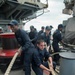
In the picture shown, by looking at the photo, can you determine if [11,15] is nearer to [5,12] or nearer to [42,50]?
[5,12]

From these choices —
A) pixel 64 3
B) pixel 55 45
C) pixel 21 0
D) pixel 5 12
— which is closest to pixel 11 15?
pixel 5 12

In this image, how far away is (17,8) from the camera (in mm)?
18328

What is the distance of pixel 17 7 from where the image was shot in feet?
59.4

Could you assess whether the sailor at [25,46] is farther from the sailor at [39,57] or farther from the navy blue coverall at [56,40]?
the navy blue coverall at [56,40]

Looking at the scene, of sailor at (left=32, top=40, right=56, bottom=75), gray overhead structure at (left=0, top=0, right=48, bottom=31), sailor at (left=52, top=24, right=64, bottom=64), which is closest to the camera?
sailor at (left=32, top=40, right=56, bottom=75)

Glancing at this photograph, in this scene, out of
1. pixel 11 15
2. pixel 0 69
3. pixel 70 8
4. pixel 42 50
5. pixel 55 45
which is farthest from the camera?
pixel 11 15

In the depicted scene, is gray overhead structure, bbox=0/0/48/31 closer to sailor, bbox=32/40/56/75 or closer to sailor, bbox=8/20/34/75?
sailor, bbox=8/20/34/75

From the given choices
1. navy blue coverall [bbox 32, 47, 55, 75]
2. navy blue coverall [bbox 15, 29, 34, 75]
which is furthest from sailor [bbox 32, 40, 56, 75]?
navy blue coverall [bbox 15, 29, 34, 75]

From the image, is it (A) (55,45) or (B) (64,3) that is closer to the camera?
(A) (55,45)

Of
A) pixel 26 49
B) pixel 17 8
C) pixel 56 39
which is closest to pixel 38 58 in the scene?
pixel 26 49

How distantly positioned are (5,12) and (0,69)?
1293 centimetres

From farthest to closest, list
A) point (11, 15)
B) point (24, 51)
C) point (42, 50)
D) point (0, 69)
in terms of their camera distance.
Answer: point (11, 15) → point (0, 69) → point (24, 51) → point (42, 50)

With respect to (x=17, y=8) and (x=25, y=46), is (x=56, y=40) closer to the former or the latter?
(x=25, y=46)

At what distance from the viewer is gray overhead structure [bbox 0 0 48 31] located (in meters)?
17.3
